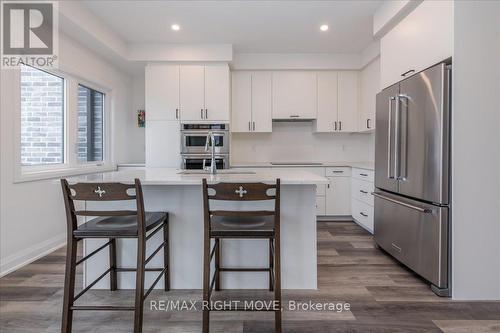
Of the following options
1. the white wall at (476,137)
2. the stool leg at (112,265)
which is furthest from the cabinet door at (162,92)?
the white wall at (476,137)

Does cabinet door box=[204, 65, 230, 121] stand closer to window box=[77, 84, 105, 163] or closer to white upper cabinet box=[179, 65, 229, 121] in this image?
white upper cabinet box=[179, 65, 229, 121]

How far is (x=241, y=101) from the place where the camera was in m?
4.89

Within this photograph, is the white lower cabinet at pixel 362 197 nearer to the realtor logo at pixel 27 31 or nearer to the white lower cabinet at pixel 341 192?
the white lower cabinet at pixel 341 192

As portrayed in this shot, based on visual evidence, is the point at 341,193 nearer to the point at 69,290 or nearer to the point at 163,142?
the point at 163,142

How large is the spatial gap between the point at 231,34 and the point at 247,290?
3.21 meters

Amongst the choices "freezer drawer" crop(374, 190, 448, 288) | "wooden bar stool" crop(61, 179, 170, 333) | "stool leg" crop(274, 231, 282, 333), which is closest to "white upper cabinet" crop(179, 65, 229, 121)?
"freezer drawer" crop(374, 190, 448, 288)

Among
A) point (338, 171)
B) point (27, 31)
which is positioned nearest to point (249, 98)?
point (338, 171)

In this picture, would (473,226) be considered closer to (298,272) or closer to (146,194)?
(298,272)

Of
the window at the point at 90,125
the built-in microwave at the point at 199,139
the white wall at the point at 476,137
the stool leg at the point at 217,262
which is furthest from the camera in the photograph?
the built-in microwave at the point at 199,139

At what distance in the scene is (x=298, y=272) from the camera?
2373mm

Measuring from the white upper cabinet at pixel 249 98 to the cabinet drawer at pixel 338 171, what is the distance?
127 centimetres

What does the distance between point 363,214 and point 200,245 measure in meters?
2.60

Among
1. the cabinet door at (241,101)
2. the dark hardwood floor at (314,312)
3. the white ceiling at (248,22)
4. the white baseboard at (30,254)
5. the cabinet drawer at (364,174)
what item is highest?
the white ceiling at (248,22)

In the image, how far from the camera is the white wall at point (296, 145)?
5.25 meters
